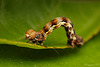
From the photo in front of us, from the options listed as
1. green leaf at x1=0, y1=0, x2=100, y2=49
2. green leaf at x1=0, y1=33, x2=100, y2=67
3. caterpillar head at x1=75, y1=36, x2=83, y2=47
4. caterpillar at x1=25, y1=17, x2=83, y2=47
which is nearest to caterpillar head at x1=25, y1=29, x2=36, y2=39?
caterpillar at x1=25, y1=17, x2=83, y2=47

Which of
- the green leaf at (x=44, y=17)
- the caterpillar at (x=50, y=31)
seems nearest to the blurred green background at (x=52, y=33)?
the green leaf at (x=44, y=17)

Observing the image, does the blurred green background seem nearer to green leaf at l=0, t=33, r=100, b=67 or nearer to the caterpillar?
green leaf at l=0, t=33, r=100, b=67

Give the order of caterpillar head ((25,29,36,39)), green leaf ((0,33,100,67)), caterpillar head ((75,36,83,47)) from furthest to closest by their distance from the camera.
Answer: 1. caterpillar head ((75,36,83,47))
2. caterpillar head ((25,29,36,39))
3. green leaf ((0,33,100,67))

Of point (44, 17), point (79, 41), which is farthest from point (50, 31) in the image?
point (79, 41)

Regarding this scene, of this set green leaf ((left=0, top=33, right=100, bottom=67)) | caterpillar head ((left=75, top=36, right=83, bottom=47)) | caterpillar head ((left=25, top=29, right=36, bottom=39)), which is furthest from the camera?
caterpillar head ((left=75, top=36, right=83, bottom=47))

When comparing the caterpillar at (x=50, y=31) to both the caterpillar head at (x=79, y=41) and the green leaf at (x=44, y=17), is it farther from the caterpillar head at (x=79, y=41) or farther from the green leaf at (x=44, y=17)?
the green leaf at (x=44, y=17)
